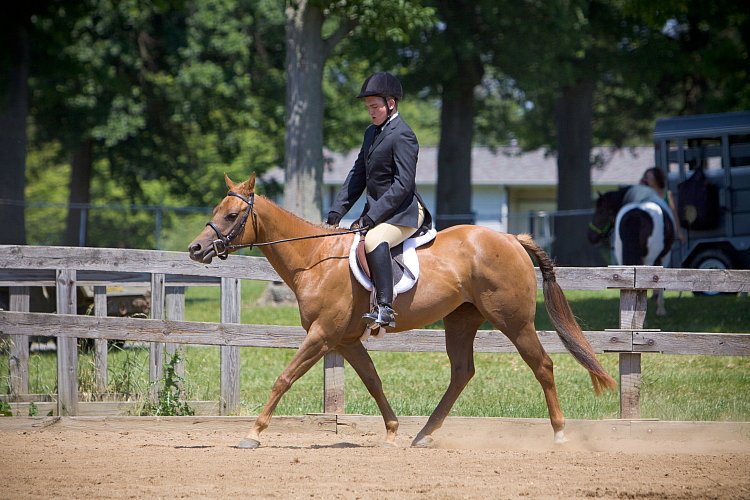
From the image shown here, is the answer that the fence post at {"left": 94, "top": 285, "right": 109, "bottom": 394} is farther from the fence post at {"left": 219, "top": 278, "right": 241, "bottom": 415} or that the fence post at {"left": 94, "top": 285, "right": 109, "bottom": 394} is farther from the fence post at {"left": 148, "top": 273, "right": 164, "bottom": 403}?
the fence post at {"left": 219, "top": 278, "right": 241, "bottom": 415}

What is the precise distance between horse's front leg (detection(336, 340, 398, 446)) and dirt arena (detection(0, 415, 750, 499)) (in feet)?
0.60

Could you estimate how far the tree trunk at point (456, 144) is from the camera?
2562 centimetres

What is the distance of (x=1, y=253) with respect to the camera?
8.99 meters

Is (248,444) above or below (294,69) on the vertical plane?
below

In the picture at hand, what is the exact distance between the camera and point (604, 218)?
1677cm

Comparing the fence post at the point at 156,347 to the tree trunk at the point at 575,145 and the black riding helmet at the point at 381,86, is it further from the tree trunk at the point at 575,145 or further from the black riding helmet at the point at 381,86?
the tree trunk at the point at 575,145

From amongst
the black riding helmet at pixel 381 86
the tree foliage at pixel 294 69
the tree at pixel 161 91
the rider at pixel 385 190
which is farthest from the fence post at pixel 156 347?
the tree at pixel 161 91

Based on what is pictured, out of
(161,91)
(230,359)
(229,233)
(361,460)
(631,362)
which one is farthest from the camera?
(161,91)

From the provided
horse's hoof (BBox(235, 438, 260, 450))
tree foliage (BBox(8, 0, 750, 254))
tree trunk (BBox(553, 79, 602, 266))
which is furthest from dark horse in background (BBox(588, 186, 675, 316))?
tree trunk (BBox(553, 79, 602, 266))

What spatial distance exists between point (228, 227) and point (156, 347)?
236 cm

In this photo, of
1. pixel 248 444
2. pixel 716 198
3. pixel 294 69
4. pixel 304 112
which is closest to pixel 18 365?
pixel 248 444

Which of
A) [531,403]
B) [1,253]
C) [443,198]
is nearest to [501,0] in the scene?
[443,198]

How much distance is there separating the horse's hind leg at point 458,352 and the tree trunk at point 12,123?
12557mm

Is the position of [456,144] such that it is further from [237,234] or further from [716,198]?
[237,234]
